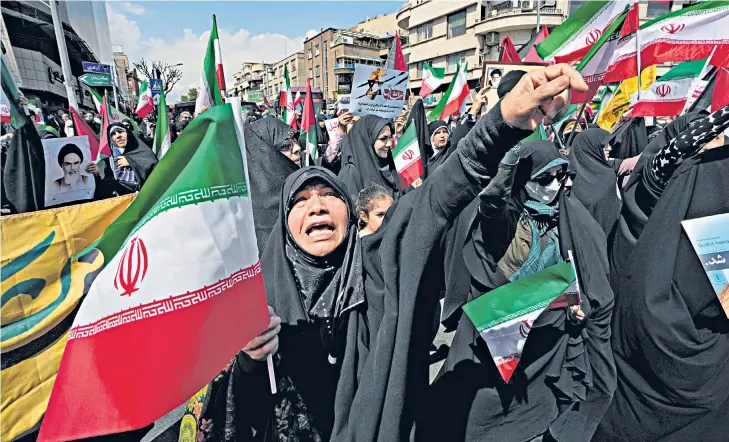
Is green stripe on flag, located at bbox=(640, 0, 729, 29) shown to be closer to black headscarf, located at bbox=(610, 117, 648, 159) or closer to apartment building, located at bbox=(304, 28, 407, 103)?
black headscarf, located at bbox=(610, 117, 648, 159)

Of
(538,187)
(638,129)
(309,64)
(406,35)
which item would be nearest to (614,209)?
(538,187)

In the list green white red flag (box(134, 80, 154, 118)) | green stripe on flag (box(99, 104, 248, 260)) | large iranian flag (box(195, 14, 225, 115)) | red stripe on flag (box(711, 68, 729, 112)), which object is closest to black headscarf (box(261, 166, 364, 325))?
green stripe on flag (box(99, 104, 248, 260))

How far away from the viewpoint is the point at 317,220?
161 cm

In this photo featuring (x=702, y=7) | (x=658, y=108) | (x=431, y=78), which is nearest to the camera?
(x=702, y=7)

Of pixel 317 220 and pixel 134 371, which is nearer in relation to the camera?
pixel 134 371

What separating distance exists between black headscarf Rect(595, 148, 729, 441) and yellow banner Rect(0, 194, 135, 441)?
2.70m

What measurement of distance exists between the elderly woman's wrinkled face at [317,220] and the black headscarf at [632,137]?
15.0ft

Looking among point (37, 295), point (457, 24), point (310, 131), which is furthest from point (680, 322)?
point (457, 24)

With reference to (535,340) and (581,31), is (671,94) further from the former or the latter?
(535,340)

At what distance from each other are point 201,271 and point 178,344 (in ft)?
0.64

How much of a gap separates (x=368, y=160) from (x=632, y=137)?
322cm

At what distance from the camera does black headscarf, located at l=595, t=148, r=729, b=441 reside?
2.11 m

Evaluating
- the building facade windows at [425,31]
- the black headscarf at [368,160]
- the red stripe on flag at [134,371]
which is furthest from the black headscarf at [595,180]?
the building facade windows at [425,31]

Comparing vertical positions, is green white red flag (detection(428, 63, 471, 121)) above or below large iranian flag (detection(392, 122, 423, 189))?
above
